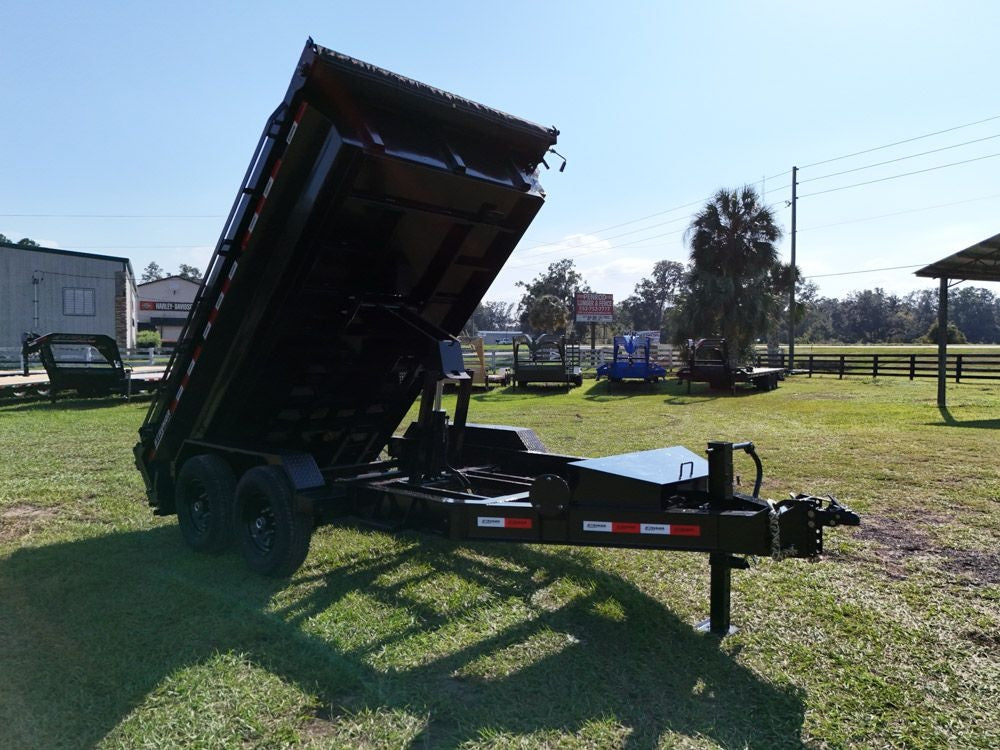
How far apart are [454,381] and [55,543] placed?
3681 millimetres

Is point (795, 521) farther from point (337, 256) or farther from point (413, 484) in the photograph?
point (337, 256)

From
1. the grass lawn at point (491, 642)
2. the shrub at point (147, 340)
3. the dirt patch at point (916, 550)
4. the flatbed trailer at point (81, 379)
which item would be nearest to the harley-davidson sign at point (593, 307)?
the shrub at point (147, 340)

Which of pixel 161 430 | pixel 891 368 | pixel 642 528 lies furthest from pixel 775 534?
pixel 891 368

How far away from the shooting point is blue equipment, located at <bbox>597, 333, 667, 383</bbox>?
25.4 m

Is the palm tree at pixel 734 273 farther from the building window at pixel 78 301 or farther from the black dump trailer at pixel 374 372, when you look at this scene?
the building window at pixel 78 301

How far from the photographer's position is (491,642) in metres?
3.84

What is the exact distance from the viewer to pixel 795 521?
3.56 m

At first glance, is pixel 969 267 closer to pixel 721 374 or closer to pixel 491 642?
pixel 721 374

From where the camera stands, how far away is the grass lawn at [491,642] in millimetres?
3021

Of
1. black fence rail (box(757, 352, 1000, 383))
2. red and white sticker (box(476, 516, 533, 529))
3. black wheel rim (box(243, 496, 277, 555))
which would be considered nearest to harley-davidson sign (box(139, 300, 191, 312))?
black fence rail (box(757, 352, 1000, 383))

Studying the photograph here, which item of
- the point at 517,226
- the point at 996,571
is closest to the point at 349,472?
the point at 517,226

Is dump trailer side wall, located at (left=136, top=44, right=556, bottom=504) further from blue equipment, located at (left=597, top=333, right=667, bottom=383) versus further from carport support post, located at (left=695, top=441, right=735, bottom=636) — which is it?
blue equipment, located at (left=597, top=333, right=667, bottom=383)

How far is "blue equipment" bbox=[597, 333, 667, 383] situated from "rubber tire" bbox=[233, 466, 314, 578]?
21.1 metres

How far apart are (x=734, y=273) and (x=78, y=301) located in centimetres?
3686
